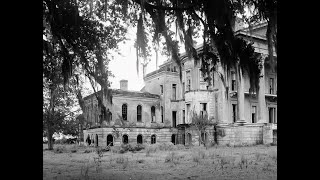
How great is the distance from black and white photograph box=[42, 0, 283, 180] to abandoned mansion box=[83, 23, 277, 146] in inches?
4.7

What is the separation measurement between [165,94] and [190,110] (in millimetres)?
7637

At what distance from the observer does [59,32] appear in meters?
7.84

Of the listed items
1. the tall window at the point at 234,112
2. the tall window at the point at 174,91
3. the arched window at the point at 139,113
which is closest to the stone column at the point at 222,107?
the tall window at the point at 234,112

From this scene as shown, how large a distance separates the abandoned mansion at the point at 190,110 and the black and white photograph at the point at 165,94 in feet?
0.39

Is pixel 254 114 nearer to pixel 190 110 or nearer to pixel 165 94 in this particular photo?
pixel 190 110

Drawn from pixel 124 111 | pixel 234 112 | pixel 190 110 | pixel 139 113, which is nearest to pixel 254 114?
pixel 234 112

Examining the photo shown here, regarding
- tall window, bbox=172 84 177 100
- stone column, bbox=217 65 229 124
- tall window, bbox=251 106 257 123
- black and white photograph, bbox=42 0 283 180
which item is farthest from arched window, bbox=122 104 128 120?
tall window, bbox=251 106 257 123

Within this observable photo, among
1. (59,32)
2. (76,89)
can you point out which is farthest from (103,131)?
(59,32)

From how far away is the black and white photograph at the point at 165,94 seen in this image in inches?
263

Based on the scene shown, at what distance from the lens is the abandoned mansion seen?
31844mm

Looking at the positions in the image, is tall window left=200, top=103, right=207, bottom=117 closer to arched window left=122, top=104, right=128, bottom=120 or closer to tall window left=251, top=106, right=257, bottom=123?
tall window left=251, top=106, right=257, bottom=123

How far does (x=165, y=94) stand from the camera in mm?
41875
